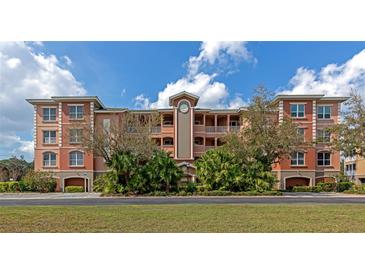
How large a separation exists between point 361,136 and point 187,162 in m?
17.4

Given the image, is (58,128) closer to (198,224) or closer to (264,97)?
(264,97)

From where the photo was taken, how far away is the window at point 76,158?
30.1 m

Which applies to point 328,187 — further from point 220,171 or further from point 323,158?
point 220,171

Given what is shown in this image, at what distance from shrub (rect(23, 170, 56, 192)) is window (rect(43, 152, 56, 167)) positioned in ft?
8.87

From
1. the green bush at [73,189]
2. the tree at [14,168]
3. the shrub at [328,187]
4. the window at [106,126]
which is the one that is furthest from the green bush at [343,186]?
the tree at [14,168]

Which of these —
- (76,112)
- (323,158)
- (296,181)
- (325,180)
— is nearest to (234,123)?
(296,181)

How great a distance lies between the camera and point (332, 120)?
30.0 metres

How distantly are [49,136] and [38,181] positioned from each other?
5861 millimetres

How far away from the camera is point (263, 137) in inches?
870

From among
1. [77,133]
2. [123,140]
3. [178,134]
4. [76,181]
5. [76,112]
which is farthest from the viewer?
[178,134]

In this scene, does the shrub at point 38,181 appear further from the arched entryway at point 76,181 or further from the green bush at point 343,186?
the green bush at point 343,186

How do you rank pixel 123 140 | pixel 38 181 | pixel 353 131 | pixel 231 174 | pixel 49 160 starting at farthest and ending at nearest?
pixel 49 160 → pixel 38 181 → pixel 231 174 → pixel 123 140 → pixel 353 131
